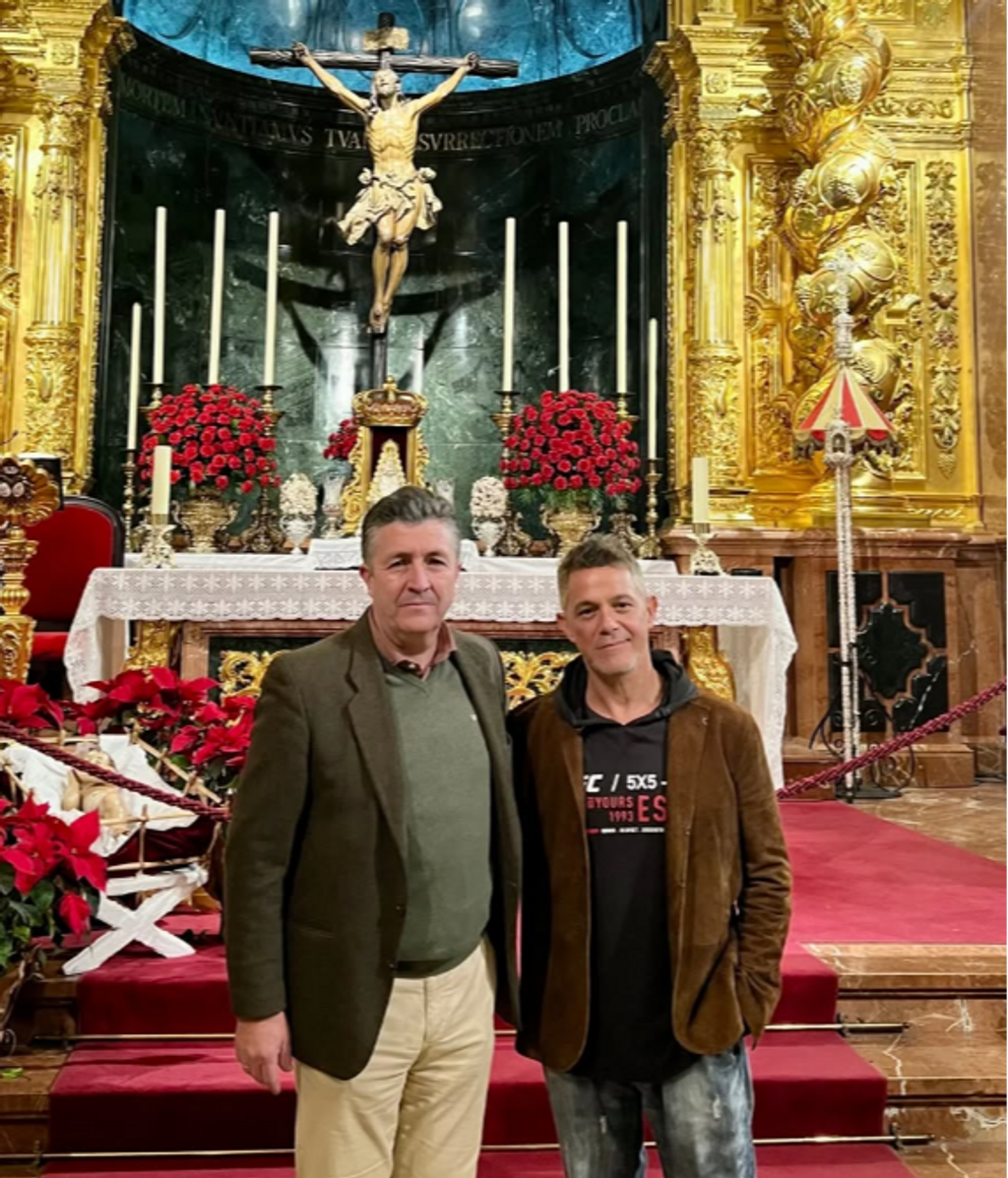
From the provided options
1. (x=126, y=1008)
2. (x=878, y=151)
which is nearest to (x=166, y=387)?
(x=878, y=151)

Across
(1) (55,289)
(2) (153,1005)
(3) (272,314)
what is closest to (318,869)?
(2) (153,1005)

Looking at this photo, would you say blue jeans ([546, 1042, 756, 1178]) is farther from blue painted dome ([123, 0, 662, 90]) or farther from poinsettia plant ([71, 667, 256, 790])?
blue painted dome ([123, 0, 662, 90])

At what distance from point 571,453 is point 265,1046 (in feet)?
15.4

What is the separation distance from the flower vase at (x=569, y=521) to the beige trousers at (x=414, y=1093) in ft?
14.5

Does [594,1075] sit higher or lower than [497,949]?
lower

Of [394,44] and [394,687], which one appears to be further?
[394,44]

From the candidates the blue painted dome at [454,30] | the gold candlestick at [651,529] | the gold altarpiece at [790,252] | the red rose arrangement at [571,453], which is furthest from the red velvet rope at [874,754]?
the blue painted dome at [454,30]

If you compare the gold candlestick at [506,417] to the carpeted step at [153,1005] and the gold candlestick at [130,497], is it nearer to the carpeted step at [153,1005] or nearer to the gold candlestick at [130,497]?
the gold candlestick at [130,497]

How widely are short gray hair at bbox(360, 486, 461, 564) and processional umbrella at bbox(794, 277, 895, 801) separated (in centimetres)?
475

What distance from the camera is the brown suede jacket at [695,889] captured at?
67.4 inches

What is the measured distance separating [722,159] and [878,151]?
3.42 ft

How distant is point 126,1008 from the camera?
2.95 metres

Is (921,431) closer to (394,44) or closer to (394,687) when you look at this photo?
(394,44)

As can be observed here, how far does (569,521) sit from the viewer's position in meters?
6.14
